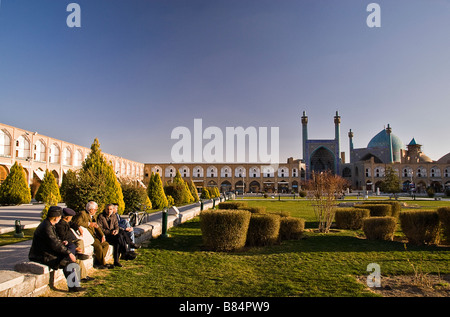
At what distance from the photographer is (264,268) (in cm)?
467

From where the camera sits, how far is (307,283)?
3.91m

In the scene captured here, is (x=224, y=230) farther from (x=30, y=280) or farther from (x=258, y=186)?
(x=258, y=186)

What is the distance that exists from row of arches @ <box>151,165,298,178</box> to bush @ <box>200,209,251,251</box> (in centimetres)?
5185

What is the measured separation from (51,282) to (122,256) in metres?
1.66

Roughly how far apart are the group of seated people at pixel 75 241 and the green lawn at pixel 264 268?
0.78 feet

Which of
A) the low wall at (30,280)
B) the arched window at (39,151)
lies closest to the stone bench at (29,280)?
the low wall at (30,280)

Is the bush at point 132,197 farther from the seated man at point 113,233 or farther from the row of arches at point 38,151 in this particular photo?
the row of arches at point 38,151

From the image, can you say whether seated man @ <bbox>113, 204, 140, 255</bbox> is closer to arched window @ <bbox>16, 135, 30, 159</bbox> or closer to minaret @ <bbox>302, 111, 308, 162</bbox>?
arched window @ <bbox>16, 135, 30, 159</bbox>

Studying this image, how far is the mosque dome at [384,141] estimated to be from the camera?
62.4 meters

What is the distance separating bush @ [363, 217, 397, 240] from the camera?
717cm

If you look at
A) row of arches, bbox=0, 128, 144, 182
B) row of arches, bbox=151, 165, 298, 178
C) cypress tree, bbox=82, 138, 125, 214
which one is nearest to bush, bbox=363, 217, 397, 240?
cypress tree, bbox=82, 138, 125, 214
